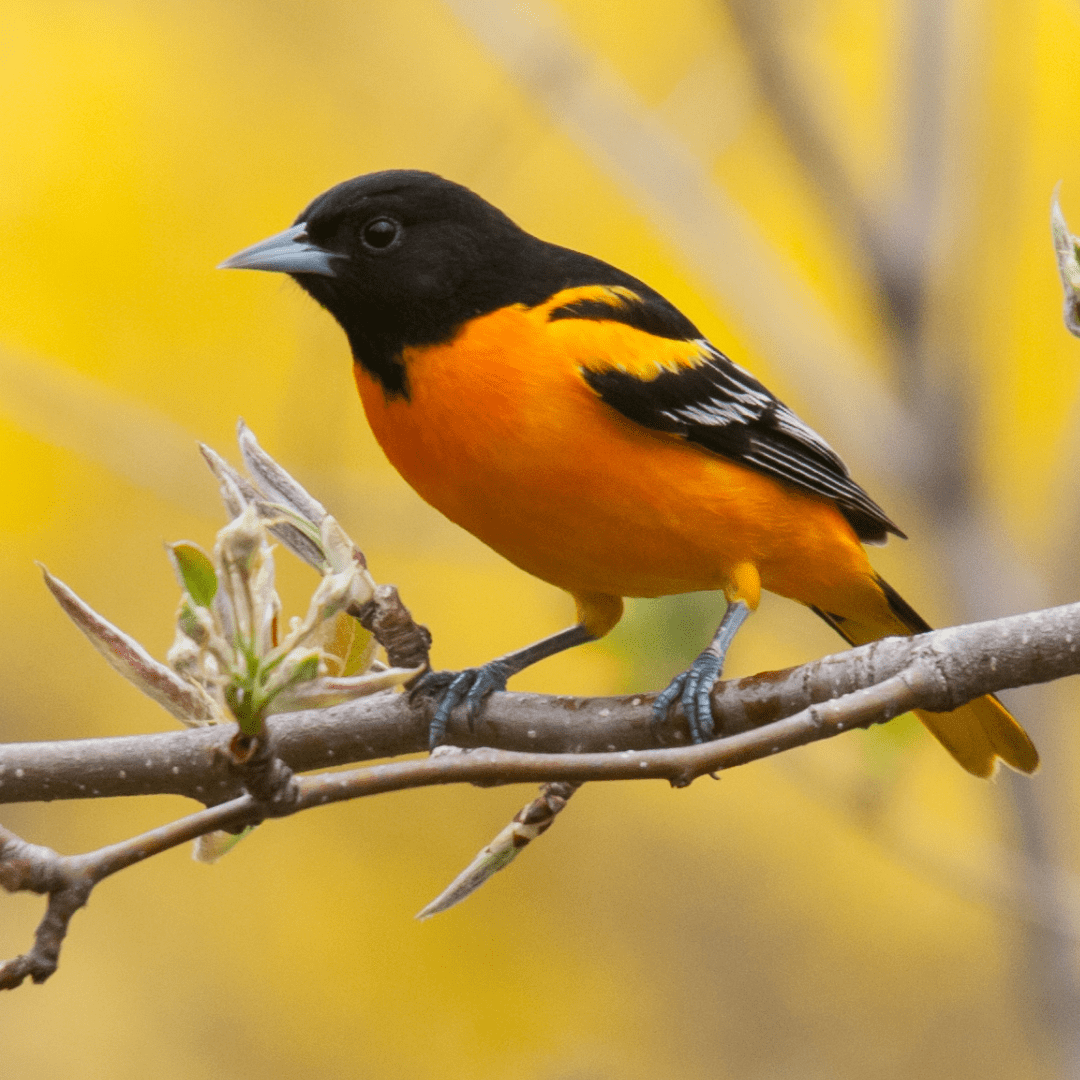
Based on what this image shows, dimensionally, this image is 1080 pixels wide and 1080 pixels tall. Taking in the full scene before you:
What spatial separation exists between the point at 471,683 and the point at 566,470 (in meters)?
0.59

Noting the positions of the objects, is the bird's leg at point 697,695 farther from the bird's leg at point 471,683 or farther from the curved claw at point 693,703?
the bird's leg at point 471,683

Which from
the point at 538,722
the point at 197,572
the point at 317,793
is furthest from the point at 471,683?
the point at 317,793

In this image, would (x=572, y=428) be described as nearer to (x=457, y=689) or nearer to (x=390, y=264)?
(x=390, y=264)

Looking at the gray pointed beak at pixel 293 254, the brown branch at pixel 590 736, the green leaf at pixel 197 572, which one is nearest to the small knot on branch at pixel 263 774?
the brown branch at pixel 590 736

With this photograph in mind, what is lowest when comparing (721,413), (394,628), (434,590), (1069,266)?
(434,590)

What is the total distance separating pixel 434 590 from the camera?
816 cm

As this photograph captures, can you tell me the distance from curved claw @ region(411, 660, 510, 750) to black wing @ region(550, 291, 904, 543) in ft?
2.15

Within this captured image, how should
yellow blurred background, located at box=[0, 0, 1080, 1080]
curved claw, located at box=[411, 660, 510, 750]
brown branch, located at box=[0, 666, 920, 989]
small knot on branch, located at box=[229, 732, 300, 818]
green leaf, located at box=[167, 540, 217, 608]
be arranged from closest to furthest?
brown branch, located at box=[0, 666, 920, 989]
small knot on branch, located at box=[229, 732, 300, 818]
green leaf, located at box=[167, 540, 217, 608]
curved claw, located at box=[411, 660, 510, 750]
yellow blurred background, located at box=[0, 0, 1080, 1080]

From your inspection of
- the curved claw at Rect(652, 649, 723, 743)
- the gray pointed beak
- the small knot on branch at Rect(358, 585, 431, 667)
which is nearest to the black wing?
the gray pointed beak

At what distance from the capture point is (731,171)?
8242 millimetres

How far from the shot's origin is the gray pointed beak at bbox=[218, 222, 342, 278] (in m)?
3.12

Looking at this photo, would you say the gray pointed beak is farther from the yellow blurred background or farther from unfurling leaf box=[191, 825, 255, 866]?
the yellow blurred background

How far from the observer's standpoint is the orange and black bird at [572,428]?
293cm

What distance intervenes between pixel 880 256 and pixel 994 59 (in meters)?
0.91
